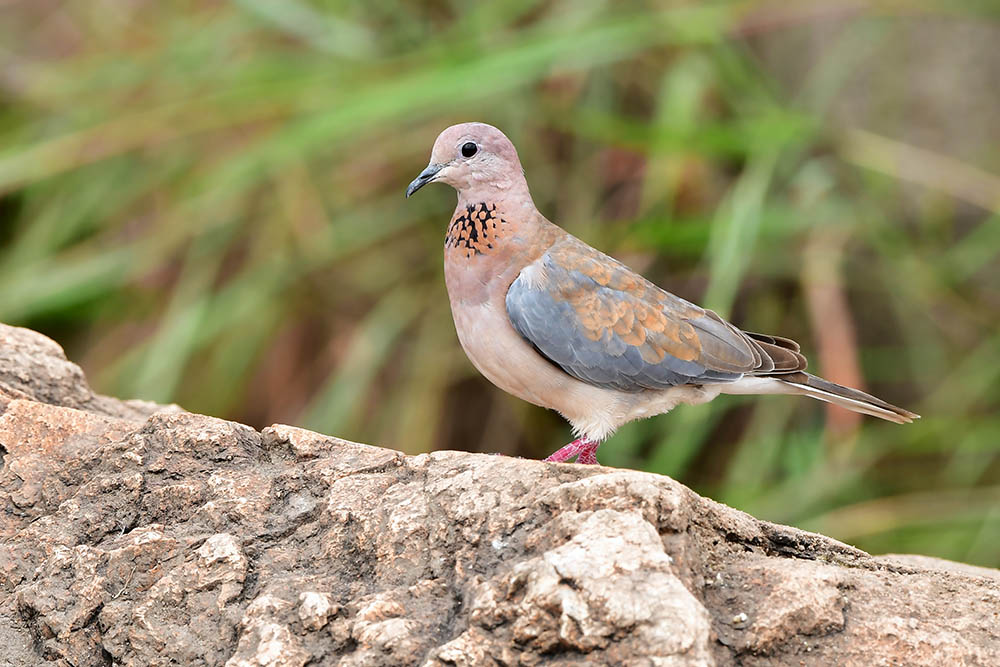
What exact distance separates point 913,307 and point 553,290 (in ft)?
8.25

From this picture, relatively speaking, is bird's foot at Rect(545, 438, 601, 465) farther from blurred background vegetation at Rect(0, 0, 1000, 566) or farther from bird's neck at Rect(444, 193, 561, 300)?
blurred background vegetation at Rect(0, 0, 1000, 566)

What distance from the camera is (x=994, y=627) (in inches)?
74.5

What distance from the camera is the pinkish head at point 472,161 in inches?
116

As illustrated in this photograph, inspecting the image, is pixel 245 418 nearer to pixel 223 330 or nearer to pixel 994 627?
pixel 223 330

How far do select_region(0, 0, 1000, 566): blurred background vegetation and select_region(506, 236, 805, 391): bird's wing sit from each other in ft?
3.72

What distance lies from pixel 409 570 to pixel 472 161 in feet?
4.46

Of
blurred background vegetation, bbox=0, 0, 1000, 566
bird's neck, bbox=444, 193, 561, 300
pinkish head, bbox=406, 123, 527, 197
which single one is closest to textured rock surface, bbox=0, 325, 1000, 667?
bird's neck, bbox=444, 193, 561, 300

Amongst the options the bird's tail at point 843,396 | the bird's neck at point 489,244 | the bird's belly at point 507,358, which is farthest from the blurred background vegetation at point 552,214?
the bird's belly at point 507,358

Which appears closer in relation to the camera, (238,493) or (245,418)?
(238,493)

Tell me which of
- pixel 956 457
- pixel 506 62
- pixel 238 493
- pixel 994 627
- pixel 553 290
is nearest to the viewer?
pixel 994 627

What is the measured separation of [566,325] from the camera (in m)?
2.83

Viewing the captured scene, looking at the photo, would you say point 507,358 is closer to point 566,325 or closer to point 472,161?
point 566,325

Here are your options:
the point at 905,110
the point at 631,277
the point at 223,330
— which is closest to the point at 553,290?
the point at 631,277

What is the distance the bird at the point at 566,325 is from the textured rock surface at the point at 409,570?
2.27 feet
